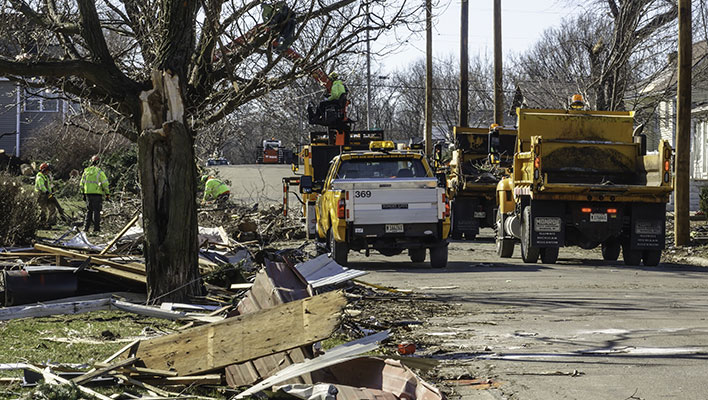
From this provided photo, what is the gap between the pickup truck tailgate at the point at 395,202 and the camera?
1595 cm

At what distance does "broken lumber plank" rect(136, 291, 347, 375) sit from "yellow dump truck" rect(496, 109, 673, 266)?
418 inches

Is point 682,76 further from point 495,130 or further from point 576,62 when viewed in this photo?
point 576,62

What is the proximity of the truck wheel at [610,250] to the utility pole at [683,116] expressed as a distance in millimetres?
2281

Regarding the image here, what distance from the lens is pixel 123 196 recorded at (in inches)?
983

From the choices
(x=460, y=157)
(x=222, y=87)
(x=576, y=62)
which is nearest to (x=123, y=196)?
(x=460, y=157)

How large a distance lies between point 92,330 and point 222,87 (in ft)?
12.8

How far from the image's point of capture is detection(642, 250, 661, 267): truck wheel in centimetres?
1684

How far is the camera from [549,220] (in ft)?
54.6

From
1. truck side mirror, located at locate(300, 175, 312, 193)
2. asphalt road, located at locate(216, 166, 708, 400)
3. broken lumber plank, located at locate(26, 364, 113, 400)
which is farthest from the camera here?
truck side mirror, located at locate(300, 175, 312, 193)

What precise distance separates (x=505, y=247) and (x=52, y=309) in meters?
11.3

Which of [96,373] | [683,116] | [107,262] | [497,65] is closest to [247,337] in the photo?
[96,373]

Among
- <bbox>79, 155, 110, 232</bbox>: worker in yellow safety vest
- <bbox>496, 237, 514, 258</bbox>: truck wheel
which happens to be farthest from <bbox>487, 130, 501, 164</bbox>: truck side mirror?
<bbox>79, 155, 110, 232</bbox>: worker in yellow safety vest

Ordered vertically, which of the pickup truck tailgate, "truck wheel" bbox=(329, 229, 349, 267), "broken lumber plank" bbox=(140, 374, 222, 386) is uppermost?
the pickup truck tailgate

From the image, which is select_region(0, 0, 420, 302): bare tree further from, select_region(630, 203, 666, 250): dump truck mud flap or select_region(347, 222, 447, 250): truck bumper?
select_region(630, 203, 666, 250): dump truck mud flap
